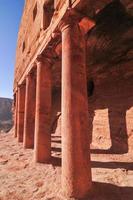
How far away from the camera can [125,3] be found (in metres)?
7.33

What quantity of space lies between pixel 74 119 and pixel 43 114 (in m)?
3.72

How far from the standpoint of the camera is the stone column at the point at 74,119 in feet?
15.6

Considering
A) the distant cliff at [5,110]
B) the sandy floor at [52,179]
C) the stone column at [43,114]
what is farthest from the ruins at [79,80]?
the distant cliff at [5,110]

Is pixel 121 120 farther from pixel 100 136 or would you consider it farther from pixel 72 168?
pixel 72 168

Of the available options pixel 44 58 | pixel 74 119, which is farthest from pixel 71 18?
pixel 44 58

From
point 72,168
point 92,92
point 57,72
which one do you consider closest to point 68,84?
point 72,168

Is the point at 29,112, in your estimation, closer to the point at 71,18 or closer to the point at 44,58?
the point at 44,58

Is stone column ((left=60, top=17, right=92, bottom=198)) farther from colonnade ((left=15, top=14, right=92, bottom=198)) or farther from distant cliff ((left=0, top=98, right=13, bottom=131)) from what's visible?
distant cliff ((left=0, top=98, right=13, bottom=131))

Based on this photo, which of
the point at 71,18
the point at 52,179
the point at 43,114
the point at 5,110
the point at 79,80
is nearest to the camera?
the point at 79,80

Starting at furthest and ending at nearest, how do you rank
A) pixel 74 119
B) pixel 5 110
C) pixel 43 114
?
pixel 5 110
pixel 43 114
pixel 74 119

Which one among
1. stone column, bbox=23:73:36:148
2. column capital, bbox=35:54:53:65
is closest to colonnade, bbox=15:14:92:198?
column capital, bbox=35:54:53:65

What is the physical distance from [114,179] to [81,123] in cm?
226

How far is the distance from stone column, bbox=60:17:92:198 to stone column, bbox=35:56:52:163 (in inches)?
126

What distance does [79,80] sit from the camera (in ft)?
17.5
